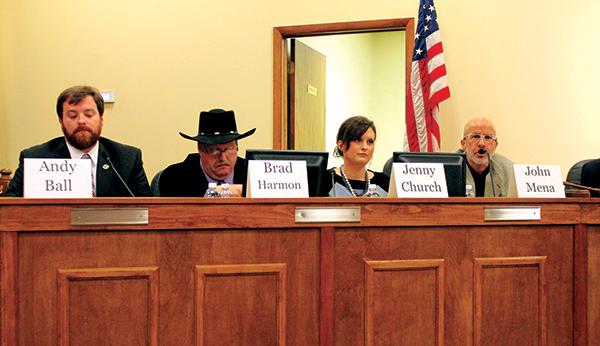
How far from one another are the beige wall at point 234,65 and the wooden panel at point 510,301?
2402mm

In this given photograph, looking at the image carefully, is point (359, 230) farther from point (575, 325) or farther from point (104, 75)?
point (104, 75)

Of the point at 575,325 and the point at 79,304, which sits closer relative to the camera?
the point at 79,304

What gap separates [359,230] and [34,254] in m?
0.94

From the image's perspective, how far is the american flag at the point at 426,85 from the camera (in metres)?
4.62

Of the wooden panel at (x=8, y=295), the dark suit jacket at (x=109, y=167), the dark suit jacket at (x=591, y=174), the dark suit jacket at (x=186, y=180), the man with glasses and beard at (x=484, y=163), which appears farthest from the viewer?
the man with glasses and beard at (x=484, y=163)

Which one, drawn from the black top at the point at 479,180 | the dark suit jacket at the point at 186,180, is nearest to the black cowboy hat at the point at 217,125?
the dark suit jacket at the point at 186,180

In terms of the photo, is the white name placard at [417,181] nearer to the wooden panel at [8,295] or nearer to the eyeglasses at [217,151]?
the eyeglasses at [217,151]

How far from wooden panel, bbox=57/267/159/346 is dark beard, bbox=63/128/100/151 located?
1083 mm

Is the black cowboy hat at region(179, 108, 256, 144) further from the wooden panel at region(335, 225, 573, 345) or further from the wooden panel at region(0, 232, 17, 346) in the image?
the wooden panel at region(0, 232, 17, 346)

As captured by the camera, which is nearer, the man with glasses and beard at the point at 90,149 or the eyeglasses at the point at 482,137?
the man with glasses and beard at the point at 90,149

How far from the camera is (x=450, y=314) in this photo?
2365 mm

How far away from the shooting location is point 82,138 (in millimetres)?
3059

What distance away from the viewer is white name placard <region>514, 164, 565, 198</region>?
268 centimetres

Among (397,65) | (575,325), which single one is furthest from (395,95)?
(575,325)
